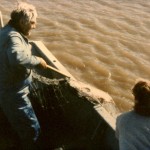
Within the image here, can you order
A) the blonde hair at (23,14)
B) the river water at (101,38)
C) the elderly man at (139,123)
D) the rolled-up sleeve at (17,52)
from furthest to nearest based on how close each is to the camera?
1. the river water at (101,38)
2. the blonde hair at (23,14)
3. the rolled-up sleeve at (17,52)
4. the elderly man at (139,123)

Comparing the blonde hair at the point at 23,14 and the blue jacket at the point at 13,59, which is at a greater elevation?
the blonde hair at the point at 23,14

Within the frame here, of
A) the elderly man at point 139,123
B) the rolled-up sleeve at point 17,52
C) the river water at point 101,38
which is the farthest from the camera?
the river water at point 101,38

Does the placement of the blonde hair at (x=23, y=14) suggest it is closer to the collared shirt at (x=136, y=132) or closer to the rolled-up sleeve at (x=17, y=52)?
the rolled-up sleeve at (x=17, y=52)

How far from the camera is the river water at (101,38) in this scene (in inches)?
Result: 343

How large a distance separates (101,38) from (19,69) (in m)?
6.50

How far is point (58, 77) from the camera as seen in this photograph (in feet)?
19.7

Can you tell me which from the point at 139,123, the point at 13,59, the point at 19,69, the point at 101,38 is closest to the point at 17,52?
the point at 13,59

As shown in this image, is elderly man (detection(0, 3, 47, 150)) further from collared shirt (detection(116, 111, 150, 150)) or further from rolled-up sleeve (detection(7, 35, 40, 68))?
collared shirt (detection(116, 111, 150, 150))

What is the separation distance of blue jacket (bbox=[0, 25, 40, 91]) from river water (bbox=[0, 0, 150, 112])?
3.59m

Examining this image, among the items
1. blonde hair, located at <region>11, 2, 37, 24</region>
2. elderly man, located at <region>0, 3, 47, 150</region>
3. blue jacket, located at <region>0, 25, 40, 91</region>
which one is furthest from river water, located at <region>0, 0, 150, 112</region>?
blonde hair, located at <region>11, 2, 37, 24</region>

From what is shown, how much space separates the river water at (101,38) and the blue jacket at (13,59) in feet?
11.8

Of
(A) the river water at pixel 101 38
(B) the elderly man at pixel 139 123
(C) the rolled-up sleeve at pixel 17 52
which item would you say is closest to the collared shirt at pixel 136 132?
(B) the elderly man at pixel 139 123

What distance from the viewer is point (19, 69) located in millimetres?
4422

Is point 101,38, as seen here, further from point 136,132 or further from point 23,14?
point 136,132
